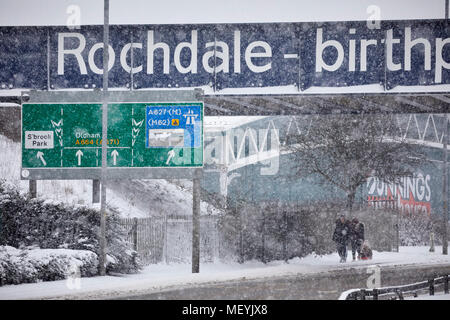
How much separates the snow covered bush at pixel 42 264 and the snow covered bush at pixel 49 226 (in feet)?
2.58

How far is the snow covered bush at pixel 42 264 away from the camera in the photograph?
18.6 m

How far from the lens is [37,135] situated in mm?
23359

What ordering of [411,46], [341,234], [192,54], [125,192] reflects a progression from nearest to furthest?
[411,46] → [192,54] → [341,234] → [125,192]

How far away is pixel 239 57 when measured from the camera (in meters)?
23.3

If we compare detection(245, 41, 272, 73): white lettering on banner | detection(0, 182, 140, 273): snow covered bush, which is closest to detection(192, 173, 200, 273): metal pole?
detection(0, 182, 140, 273): snow covered bush

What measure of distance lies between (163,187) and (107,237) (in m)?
19.2

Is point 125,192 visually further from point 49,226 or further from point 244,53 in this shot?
point 244,53

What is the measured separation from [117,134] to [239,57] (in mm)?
4340

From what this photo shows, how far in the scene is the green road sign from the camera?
22.9m

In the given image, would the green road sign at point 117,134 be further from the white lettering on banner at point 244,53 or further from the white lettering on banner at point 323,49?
the white lettering on banner at point 323,49

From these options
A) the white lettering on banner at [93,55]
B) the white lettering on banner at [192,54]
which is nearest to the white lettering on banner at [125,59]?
the white lettering on banner at [93,55]

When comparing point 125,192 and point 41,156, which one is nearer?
point 41,156

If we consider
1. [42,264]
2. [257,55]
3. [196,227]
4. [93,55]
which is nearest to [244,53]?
[257,55]

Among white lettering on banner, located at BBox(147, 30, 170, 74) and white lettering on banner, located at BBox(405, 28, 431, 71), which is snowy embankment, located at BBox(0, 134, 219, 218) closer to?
white lettering on banner, located at BBox(147, 30, 170, 74)
